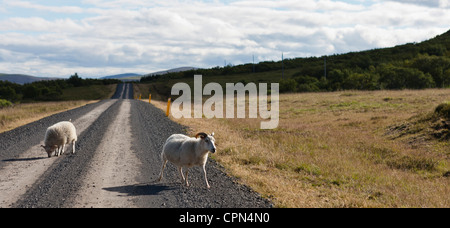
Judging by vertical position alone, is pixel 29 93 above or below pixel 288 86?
below

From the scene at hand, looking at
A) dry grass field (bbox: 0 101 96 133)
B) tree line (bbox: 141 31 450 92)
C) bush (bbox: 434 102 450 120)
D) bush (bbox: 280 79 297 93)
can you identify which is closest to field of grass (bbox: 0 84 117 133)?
dry grass field (bbox: 0 101 96 133)

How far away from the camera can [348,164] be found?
1374 cm

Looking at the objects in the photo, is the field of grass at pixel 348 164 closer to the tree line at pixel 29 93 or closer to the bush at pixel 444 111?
the bush at pixel 444 111

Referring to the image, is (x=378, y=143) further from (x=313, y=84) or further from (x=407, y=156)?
(x=313, y=84)

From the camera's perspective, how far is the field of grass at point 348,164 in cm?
928

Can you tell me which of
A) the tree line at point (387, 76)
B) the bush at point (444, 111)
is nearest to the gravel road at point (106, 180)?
the bush at point (444, 111)

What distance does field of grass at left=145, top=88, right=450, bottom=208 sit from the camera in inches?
365

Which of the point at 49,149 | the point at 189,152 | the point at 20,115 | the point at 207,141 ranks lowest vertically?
the point at 49,149

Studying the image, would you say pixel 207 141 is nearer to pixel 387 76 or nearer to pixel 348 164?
pixel 348 164

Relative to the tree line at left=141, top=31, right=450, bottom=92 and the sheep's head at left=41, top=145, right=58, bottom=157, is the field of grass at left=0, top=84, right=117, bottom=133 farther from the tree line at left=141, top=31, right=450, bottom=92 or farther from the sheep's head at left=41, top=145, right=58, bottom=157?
the tree line at left=141, top=31, right=450, bottom=92

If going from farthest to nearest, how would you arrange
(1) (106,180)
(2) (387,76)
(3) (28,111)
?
(2) (387,76) < (3) (28,111) < (1) (106,180)

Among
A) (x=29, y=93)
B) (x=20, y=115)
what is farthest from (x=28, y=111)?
(x=29, y=93)

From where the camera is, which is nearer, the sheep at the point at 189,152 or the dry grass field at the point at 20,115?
the sheep at the point at 189,152
